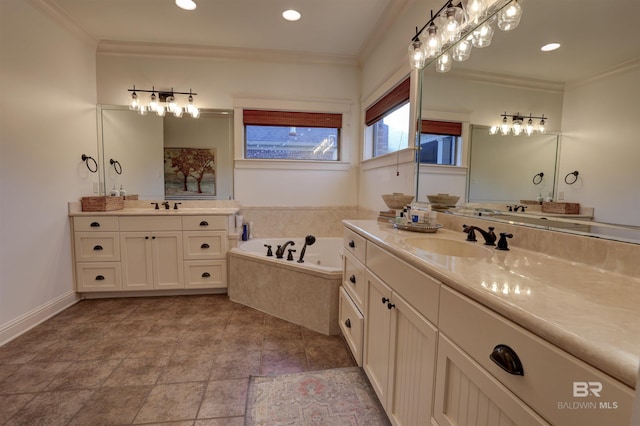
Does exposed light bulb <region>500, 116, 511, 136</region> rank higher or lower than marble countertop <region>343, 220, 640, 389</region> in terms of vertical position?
higher

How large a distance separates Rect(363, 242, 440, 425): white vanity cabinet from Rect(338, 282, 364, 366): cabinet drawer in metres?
0.09

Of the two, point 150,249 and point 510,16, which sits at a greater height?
point 510,16

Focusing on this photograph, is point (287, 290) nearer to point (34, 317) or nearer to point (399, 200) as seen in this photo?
point (399, 200)

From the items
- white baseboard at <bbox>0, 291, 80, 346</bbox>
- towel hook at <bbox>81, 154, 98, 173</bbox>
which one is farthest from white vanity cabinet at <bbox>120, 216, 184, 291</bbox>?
towel hook at <bbox>81, 154, 98, 173</bbox>

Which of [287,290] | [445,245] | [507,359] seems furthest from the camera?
[287,290]

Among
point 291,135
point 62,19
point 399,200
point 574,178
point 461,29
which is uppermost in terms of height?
point 62,19

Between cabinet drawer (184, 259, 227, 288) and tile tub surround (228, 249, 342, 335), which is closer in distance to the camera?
tile tub surround (228, 249, 342, 335)

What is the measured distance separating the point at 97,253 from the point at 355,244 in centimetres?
252

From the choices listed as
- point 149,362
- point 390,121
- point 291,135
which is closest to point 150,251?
point 149,362

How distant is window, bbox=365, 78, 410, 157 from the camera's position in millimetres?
2346

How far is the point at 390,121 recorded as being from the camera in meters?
2.74

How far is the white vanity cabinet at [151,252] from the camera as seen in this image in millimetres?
2754

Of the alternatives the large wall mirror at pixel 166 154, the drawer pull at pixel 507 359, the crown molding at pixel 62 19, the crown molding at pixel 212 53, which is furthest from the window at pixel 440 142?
the crown molding at pixel 62 19
